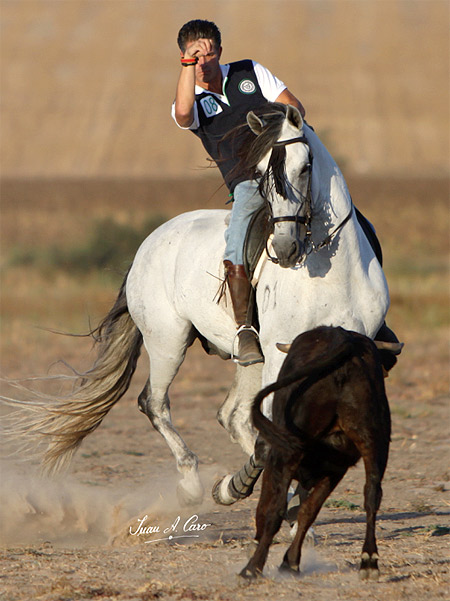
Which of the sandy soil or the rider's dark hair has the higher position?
the rider's dark hair

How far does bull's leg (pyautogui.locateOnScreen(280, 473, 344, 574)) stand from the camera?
12.9ft

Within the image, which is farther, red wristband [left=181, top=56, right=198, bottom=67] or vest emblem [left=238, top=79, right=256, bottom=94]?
vest emblem [left=238, top=79, right=256, bottom=94]

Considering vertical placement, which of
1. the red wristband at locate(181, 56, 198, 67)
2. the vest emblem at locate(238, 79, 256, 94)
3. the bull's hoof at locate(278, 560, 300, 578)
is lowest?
the bull's hoof at locate(278, 560, 300, 578)

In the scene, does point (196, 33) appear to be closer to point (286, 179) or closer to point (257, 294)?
point (286, 179)

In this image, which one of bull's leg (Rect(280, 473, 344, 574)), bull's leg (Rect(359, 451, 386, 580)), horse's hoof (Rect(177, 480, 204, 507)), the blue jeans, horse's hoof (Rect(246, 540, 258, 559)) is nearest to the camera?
bull's leg (Rect(359, 451, 386, 580))

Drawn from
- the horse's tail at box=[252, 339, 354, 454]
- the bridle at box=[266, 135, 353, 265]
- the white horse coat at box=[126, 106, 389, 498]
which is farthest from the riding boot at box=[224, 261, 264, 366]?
the horse's tail at box=[252, 339, 354, 454]

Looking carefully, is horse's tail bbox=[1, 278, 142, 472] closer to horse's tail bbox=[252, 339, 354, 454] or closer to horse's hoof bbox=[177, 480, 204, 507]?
horse's hoof bbox=[177, 480, 204, 507]

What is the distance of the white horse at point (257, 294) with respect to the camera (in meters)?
4.57

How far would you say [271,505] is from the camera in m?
3.73

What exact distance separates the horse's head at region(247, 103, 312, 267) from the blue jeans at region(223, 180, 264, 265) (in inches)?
23.9

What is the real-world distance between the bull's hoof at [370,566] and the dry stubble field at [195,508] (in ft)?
0.17

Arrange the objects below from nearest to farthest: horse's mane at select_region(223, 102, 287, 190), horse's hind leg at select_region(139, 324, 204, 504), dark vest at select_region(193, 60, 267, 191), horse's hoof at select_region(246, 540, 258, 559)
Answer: horse's hoof at select_region(246, 540, 258, 559) → horse's mane at select_region(223, 102, 287, 190) → dark vest at select_region(193, 60, 267, 191) → horse's hind leg at select_region(139, 324, 204, 504)

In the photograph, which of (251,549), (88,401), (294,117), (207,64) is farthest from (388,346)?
(88,401)

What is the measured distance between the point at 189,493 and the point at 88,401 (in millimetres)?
1097
